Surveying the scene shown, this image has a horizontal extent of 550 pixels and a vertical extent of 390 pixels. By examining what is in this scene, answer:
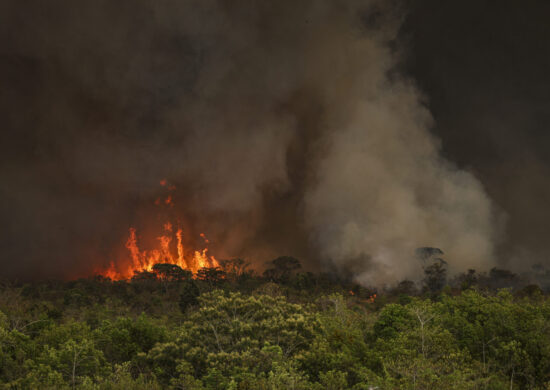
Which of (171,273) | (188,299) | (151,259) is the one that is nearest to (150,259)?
(151,259)

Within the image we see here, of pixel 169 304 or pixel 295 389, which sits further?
pixel 169 304

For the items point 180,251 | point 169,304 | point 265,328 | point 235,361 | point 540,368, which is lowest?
point 540,368

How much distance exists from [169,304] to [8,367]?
4801 centimetres

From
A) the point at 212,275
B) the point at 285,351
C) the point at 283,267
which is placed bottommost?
the point at 285,351

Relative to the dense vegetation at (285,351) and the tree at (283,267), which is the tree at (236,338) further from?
the tree at (283,267)

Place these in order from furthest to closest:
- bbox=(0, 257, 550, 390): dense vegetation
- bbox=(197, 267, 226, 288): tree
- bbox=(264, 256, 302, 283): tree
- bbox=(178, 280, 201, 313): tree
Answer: bbox=(264, 256, 302, 283): tree
bbox=(197, 267, 226, 288): tree
bbox=(178, 280, 201, 313): tree
bbox=(0, 257, 550, 390): dense vegetation

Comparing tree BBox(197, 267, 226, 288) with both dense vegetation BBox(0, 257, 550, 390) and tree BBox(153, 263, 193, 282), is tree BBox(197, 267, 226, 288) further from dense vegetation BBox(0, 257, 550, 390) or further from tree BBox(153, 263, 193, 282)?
dense vegetation BBox(0, 257, 550, 390)

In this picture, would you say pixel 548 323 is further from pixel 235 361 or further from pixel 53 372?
pixel 53 372

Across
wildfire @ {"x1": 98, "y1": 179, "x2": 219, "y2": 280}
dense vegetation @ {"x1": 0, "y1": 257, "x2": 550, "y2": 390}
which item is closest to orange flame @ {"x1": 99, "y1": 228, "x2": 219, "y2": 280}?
wildfire @ {"x1": 98, "y1": 179, "x2": 219, "y2": 280}

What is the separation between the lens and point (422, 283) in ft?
346

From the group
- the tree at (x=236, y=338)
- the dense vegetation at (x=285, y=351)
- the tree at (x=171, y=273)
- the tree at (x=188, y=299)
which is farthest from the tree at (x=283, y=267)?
the tree at (x=236, y=338)

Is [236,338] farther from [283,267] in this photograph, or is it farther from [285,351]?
[283,267]

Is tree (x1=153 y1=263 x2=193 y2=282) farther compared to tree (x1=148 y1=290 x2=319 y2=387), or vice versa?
tree (x1=153 y1=263 x2=193 y2=282)

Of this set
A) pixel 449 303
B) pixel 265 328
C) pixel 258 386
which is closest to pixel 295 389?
pixel 258 386
